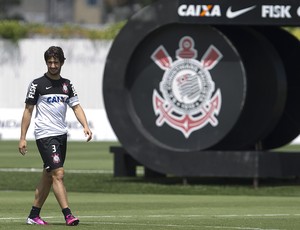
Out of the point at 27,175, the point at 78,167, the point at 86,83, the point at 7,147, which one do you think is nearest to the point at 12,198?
the point at 27,175

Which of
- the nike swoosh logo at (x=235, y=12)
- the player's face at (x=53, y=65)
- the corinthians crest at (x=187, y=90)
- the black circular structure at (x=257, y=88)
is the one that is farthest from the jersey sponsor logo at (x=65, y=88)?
the black circular structure at (x=257, y=88)

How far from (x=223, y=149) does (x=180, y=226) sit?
375 inches

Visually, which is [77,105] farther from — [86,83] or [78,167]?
[86,83]

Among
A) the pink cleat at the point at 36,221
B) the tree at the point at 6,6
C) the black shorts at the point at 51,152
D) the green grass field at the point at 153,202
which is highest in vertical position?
the tree at the point at 6,6

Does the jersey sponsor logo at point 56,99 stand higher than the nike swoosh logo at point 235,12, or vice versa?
the nike swoosh logo at point 235,12

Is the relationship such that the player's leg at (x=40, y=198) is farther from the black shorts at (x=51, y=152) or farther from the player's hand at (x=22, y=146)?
the player's hand at (x=22, y=146)

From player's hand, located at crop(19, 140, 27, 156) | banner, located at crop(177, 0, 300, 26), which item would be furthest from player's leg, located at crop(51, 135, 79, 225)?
banner, located at crop(177, 0, 300, 26)

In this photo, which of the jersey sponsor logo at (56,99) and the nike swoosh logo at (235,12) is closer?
Result: the jersey sponsor logo at (56,99)

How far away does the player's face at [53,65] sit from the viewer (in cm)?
1678

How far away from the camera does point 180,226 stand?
55.5 ft

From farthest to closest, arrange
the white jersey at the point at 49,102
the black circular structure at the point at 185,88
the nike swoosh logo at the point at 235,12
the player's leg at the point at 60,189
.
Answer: the black circular structure at the point at 185,88 → the nike swoosh logo at the point at 235,12 → the white jersey at the point at 49,102 → the player's leg at the point at 60,189

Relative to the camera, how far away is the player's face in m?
16.8

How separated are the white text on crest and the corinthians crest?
105 centimetres

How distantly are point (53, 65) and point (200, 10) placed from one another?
28.0 feet
